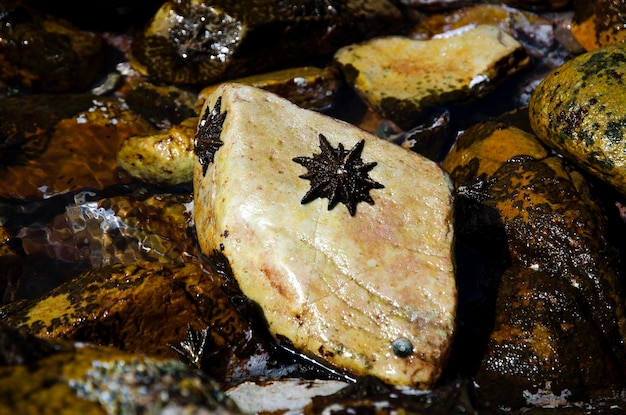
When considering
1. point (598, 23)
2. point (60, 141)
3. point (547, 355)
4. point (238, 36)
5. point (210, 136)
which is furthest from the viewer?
point (598, 23)

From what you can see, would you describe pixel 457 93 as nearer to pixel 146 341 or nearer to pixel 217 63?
pixel 217 63

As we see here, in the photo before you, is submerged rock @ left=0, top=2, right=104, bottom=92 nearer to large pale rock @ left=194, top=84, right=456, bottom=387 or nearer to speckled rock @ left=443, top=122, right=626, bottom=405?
large pale rock @ left=194, top=84, right=456, bottom=387

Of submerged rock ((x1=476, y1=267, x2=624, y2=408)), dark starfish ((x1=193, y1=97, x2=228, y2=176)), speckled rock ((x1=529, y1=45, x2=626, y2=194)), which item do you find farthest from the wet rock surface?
dark starfish ((x1=193, y1=97, x2=228, y2=176))

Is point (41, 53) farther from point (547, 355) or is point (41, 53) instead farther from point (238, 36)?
point (547, 355)

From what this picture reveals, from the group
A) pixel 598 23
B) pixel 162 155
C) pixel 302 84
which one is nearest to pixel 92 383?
pixel 162 155

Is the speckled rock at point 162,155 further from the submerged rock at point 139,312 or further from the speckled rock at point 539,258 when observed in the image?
the speckled rock at point 539,258
